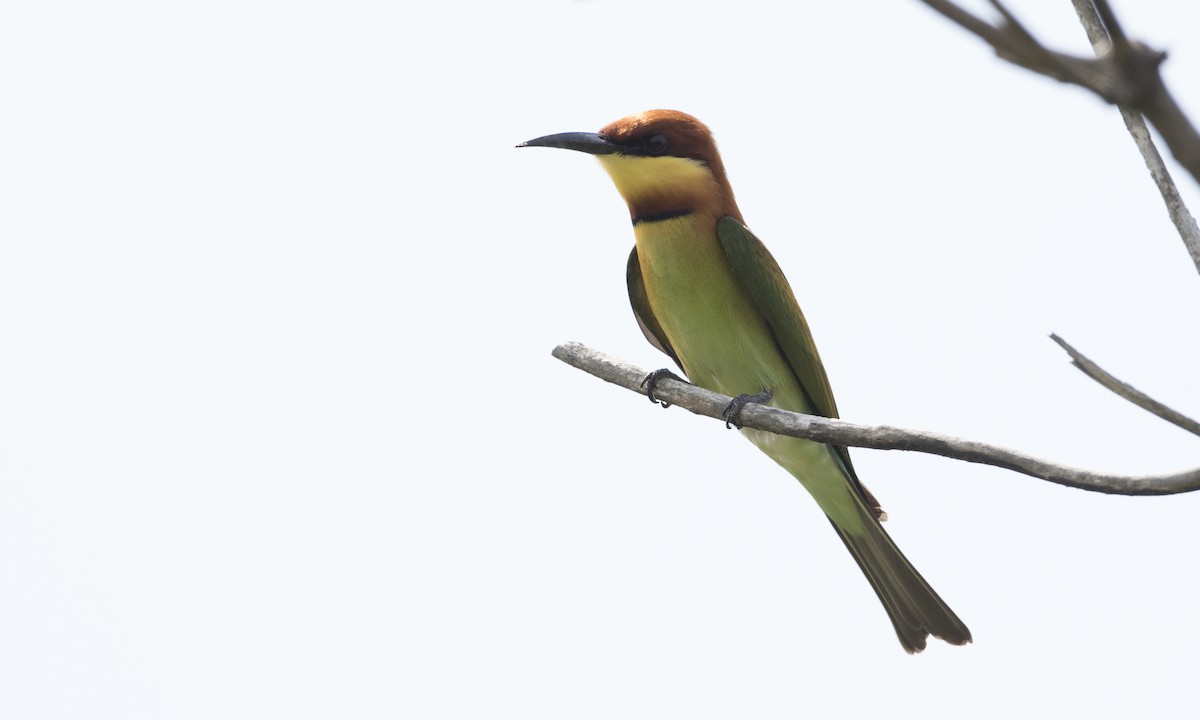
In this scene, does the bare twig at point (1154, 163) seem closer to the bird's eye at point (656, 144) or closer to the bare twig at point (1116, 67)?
the bare twig at point (1116, 67)

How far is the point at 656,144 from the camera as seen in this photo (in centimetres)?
339

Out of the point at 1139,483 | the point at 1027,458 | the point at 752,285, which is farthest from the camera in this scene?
the point at 752,285

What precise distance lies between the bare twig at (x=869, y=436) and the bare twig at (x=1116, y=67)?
35.3 inches

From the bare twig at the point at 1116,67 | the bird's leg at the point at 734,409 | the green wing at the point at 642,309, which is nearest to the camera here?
the bare twig at the point at 1116,67

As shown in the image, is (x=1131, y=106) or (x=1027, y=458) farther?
(x=1027, y=458)

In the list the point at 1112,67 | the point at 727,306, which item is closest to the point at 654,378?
the point at 727,306

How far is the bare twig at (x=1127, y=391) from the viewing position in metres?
1.35

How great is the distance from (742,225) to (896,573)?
1082 millimetres

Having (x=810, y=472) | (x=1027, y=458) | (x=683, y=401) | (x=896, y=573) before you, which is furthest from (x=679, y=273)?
(x=1027, y=458)

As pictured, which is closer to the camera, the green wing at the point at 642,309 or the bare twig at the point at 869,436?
the bare twig at the point at 869,436

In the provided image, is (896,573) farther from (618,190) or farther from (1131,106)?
(1131,106)

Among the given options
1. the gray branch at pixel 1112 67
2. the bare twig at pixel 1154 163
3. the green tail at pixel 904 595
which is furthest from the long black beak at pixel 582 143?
the gray branch at pixel 1112 67

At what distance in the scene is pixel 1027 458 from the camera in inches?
68.4

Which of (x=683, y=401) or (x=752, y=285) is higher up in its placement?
(x=752, y=285)
